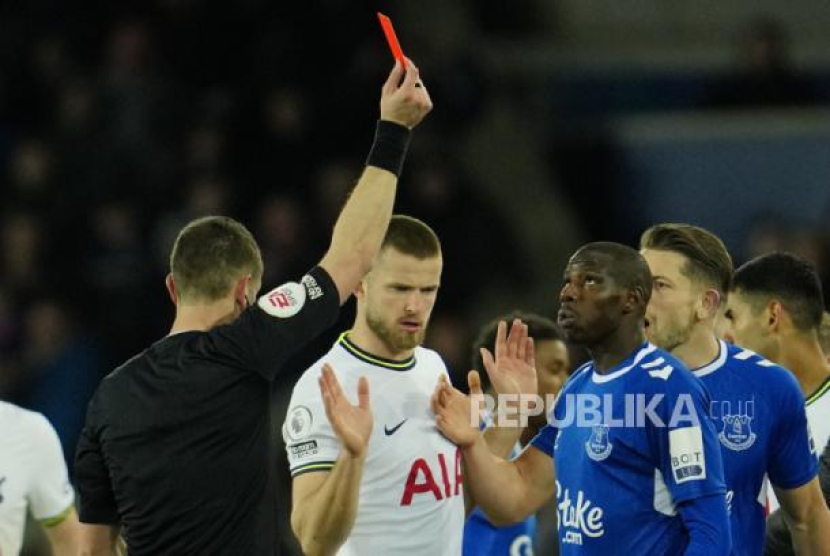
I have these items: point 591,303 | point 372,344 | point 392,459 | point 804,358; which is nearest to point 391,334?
point 372,344

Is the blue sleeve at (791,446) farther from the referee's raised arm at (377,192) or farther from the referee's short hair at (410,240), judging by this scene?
the referee's raised arm at (377,192)

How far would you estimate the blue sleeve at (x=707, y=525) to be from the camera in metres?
4.54

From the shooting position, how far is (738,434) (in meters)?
5.27

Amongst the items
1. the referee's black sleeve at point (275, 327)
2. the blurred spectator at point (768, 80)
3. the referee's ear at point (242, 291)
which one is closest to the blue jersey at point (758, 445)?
the referee's black sleeve at point (275, 327)

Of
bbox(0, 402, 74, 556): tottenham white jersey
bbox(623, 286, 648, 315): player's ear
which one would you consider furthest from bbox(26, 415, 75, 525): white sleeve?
bbox(623, 286, 648, 315): player's ear

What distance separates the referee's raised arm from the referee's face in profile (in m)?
1.08

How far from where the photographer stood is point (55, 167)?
10750mm

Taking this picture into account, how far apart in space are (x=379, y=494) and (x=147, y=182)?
18.4ft

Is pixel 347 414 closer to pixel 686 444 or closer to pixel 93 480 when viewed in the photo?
pixel 93 480

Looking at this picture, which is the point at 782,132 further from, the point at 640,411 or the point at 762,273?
the point at 640,411

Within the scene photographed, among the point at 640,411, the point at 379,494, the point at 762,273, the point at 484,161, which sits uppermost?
the point at 484,161

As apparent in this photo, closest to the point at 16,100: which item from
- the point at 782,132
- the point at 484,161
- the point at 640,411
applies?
the point at 484,161

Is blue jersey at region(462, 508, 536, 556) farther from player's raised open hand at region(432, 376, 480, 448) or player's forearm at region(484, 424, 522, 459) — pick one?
player's raised open hand at region(432, 376, 480, 448)

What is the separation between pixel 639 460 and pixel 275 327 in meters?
1.24
